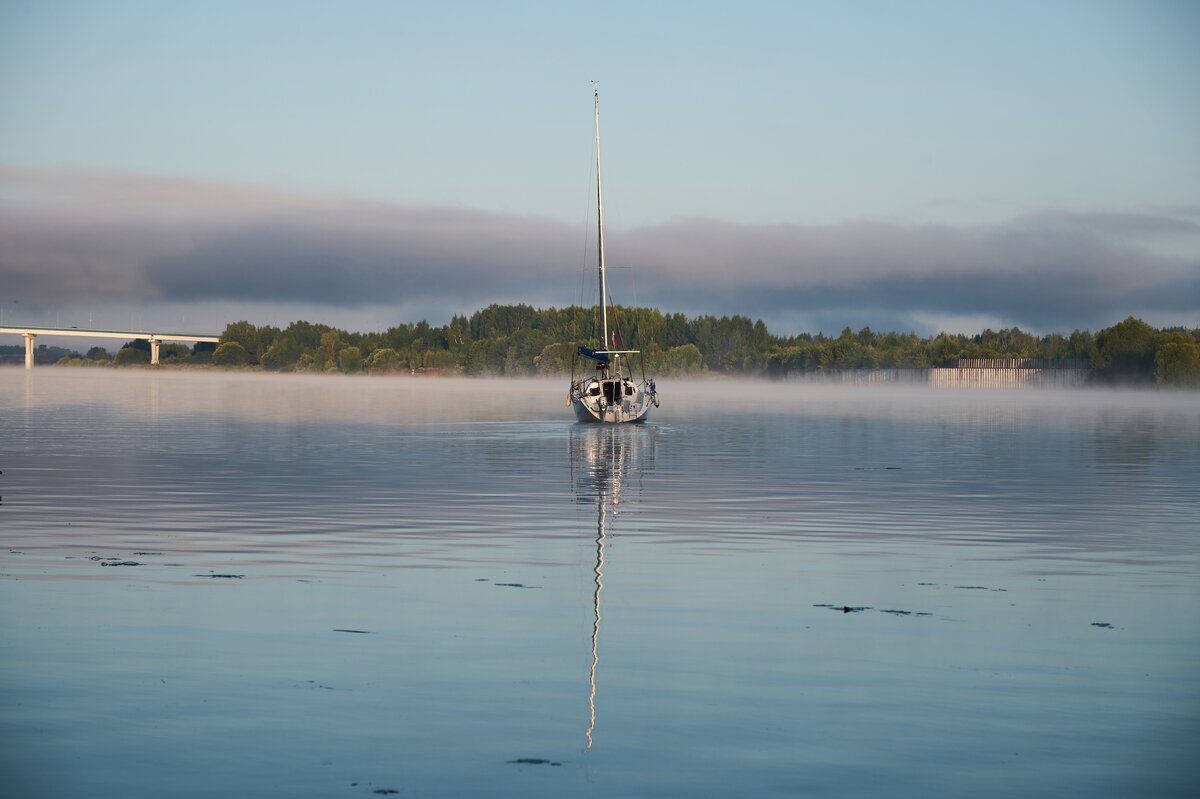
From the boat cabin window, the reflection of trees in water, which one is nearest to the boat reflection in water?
the boat cabin window

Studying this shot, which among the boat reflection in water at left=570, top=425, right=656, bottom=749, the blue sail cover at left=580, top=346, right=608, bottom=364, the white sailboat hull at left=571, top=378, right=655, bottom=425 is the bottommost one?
the boat reflection in water at left=570, top=425, right=656, bottom=749

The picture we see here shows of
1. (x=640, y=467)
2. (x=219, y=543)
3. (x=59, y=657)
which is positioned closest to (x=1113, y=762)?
(x=59, y=657)

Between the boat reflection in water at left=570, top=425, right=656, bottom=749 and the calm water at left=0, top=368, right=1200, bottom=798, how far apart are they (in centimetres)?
18

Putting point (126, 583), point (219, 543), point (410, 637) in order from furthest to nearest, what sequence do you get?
point (219, 543)
point (126, 583)
point (410, 637)

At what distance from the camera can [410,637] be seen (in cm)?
1969

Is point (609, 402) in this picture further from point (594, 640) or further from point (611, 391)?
point (594, 640)

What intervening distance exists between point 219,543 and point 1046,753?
19.5 m

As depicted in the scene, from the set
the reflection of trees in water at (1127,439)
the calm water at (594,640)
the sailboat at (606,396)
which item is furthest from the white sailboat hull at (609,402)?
the calm water at (594,640)

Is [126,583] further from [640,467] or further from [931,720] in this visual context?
[640,467]

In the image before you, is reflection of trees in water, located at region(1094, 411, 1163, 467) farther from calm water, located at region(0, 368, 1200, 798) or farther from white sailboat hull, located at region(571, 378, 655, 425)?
white sailboat hull, located at region(571, 378, 655, 425)

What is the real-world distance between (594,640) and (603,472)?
110ft

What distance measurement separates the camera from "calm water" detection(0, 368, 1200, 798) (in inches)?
546

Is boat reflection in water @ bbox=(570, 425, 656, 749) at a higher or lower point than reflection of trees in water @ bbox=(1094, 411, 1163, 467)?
higher

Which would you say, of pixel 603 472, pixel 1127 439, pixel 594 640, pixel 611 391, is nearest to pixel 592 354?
pixel 611 391
